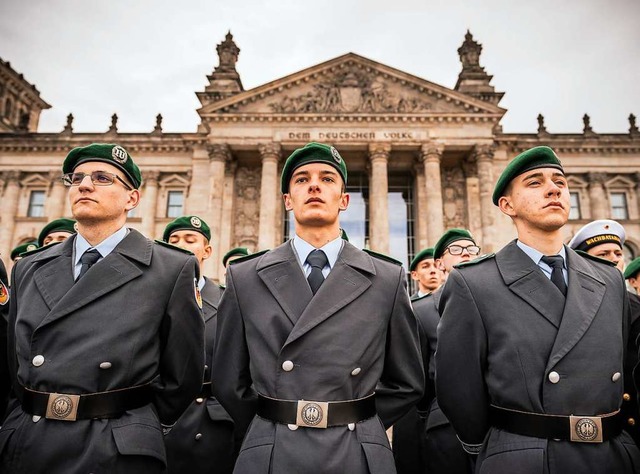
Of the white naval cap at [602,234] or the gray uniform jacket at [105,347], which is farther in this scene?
the white naval cap at [602,234]

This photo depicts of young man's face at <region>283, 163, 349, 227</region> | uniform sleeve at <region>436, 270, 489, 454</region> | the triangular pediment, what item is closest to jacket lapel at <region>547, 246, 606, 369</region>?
uniform sleeve at <region>436, 270, 489, 454</region>

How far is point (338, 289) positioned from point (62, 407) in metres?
1.80

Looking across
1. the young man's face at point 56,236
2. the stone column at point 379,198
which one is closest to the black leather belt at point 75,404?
the young man's face at point 56,236

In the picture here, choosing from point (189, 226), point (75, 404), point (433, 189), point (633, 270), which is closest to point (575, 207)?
point (433, 189)

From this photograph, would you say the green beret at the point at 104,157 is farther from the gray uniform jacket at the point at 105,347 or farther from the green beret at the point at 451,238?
the green beret at the point at 451,238

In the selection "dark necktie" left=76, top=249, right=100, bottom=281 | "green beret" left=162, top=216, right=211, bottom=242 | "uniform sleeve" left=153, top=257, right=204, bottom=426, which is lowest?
"uniform sleeve" left=153, top=257, right=204, bottom=426

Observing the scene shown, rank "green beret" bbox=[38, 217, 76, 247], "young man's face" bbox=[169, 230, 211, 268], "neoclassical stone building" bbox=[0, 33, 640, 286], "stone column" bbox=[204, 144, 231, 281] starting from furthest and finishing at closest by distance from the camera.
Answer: "neoclassical stone building" bbox=[0, 33, 640, 286] < "stone column" bbox=[204, 144, 231, 281] < "green beret" bbox=[38, 217, 76, 247] < "young man's face" bbox=[169, 230, 211, 268]

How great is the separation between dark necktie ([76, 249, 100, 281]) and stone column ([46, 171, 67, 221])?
33.3 meters

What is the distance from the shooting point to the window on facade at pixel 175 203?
3228 centimetres

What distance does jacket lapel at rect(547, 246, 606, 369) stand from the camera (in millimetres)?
2592

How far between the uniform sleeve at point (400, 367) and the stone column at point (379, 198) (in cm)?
2417

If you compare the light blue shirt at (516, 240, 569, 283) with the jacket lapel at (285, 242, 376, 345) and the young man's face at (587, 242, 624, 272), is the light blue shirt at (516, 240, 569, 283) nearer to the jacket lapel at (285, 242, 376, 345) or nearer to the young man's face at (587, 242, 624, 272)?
the jacket lapel at (285, 242, 376, 345)

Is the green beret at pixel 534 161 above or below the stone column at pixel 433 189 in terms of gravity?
below

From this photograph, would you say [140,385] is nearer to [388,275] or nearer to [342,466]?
[342,466]
